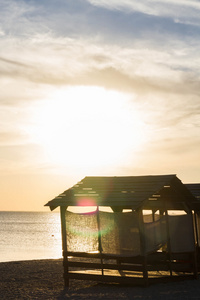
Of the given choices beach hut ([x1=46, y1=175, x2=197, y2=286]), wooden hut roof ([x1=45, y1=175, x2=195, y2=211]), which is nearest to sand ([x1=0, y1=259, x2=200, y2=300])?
beach hut ([x1=46, y1=175, x2=197, y2=286])

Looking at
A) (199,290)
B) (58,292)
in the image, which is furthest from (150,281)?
(58,292)

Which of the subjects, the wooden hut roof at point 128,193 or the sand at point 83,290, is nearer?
the sand at point 83,290

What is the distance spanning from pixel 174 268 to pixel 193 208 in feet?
8.43

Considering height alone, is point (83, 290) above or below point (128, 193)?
below

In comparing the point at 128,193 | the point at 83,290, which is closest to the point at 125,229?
the point at 128,193

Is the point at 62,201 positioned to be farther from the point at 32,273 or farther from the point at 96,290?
the point at 32,273

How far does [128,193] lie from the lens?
51.6 feet

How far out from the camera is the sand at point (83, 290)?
46.3 feet

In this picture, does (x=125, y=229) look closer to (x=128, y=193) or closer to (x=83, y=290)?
(x=128, y=193)

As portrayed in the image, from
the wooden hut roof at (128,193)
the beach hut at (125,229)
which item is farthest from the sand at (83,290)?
the wooden hut roof at (128,193)

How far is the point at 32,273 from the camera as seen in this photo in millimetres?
20562

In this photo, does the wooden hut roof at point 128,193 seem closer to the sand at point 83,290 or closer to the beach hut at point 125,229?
the beach hut at point 125,229

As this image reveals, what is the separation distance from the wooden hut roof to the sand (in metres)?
2.72

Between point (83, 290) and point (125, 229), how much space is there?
2439 mm
